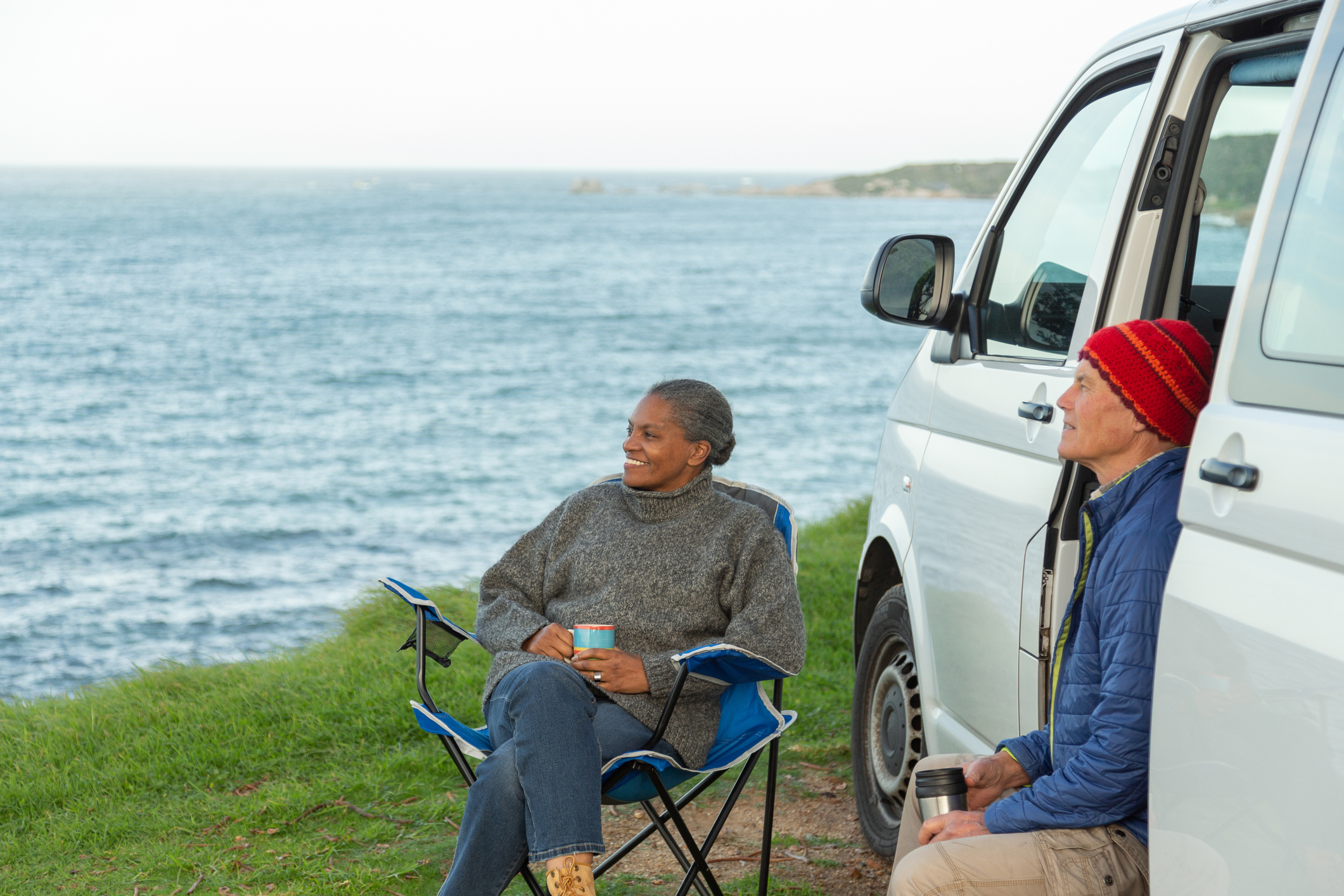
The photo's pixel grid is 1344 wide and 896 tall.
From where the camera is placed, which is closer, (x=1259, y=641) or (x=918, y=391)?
(x=1259, y=641)

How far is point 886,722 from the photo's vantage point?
3.73 metres

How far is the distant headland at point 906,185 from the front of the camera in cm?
8044

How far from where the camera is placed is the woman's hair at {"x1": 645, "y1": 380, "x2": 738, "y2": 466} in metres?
3.39

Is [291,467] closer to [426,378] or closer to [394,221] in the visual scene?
[426,378]

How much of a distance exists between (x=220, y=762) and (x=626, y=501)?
2.23m

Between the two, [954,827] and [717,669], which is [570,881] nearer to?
[717,669]

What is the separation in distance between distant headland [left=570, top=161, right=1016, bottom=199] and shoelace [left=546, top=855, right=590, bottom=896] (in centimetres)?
4736

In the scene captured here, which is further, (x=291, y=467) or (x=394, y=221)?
(x=394, y=221)

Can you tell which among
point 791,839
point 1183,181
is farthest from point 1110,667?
point 791,839

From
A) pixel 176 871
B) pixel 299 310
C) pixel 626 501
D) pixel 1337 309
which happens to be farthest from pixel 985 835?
pixel 299 310

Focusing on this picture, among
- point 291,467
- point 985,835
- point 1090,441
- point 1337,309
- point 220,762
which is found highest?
point 1337,309

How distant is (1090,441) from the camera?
2168 millimetres

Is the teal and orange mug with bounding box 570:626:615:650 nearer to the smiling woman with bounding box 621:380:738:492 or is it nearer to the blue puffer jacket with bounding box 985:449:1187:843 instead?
the smiling woman with bounding box 621:380:738:492

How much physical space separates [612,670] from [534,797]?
46 cm
